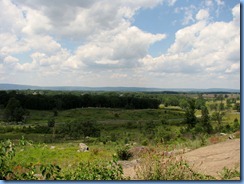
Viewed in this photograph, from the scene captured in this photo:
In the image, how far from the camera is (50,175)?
14.5 feet

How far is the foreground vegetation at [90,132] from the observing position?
4.61 metres

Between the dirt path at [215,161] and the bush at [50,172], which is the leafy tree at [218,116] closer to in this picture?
the dirt path at [215,161]

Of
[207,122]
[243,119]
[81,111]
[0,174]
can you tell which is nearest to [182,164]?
[243,119]

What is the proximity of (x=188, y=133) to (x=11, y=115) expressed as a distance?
458 inches

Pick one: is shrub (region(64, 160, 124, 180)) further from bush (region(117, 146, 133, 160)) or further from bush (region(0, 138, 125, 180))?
bush (region(117, 146, 133, 160))

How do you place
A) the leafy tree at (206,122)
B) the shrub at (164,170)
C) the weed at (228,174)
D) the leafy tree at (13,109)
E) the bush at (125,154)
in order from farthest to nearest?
the leafy tree at (206,122), the leafy tree at (13,109), the bush at (125,154), the weed at (228,174), the shrub at (164,170)

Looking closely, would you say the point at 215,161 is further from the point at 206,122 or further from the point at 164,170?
the point at 206,122

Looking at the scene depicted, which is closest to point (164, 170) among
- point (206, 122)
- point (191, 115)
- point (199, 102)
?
point (199, 102)

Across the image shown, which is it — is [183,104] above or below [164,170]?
above

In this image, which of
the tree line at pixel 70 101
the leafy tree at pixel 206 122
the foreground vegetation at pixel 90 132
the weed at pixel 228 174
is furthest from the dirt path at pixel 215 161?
the leafy tree at pixel 206 122

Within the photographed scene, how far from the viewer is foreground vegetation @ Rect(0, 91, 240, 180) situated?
15.1 feet

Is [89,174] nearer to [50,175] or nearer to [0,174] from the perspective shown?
[50,175]

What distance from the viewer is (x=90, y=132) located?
45.5 feet

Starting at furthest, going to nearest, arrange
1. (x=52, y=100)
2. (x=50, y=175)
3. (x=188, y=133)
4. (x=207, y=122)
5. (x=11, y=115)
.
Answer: (x=207, y=122) → (x=188, y=133) → (x=52, y=100) → (x=11, y=115) → (x=50, y=175)
